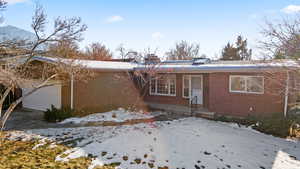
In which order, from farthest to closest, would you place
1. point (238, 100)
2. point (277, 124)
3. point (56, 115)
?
point (238, 100)
point (56, 115)
point (277, 124)

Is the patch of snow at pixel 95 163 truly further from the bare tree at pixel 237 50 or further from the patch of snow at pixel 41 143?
the bare tree at pixel 237 50

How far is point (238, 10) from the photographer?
1170cm

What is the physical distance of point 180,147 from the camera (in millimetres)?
6328

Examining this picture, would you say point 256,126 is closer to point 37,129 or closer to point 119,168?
point 119,168

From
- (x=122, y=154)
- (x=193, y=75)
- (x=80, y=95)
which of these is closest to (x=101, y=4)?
(x=80, y=95)

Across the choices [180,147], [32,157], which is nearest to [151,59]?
[180,147]

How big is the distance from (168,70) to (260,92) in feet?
17.5

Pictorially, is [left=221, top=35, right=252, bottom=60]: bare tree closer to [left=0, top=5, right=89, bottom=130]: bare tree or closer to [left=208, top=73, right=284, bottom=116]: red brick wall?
[left=208, top=73, right=284, bottom=116]: red brick wall

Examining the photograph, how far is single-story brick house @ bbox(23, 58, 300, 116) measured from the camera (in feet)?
32.8

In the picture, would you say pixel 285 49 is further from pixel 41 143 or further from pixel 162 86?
pixel 41 143

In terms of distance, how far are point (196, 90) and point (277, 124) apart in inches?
220

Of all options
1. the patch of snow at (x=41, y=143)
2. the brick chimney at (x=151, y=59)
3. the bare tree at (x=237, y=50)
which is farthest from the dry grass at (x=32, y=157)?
the bare tree at (x=237, y=50)

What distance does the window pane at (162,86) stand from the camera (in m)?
14.7

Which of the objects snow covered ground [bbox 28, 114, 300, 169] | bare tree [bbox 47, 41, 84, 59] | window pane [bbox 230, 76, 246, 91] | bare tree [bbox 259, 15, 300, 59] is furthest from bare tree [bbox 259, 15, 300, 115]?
bare tree [bbox 47, 41, 84, 59]
